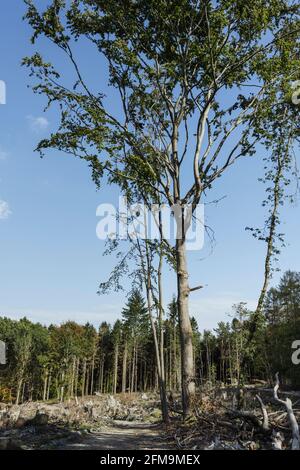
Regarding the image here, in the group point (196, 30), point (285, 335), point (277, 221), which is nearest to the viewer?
point (196, 30)

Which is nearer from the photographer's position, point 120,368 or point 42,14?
point 42,14

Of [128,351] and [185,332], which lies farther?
[128,351]

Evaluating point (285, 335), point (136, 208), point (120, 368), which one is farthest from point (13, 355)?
point (136, 208)

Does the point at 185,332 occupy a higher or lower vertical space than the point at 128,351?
lower

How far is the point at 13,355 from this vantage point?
61.2m

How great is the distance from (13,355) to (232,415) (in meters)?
57.9

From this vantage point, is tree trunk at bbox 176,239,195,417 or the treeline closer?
tree trunk at bbox 176,239,195,417

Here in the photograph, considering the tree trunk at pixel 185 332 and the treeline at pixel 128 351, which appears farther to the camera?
the treeline at pixel 128 351

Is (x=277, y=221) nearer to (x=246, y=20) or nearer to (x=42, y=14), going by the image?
(x=246, y=20)

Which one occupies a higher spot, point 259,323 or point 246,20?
point 246,20

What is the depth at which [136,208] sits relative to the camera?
2180cm
